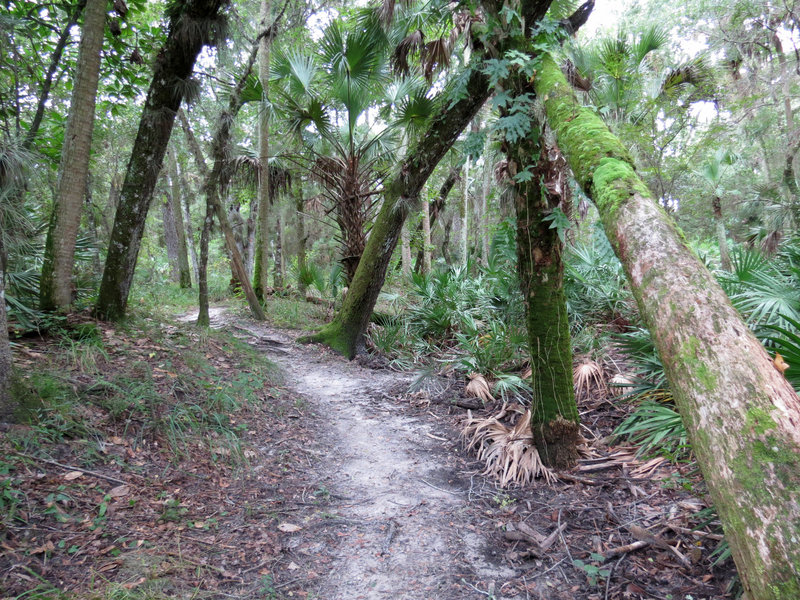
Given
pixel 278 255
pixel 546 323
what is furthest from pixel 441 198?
pixel 546 323

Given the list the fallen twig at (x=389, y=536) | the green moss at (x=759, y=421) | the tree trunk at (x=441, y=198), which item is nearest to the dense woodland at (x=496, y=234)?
the green moss at (x=759, y=421)

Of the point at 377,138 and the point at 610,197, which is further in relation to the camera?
the point at 377,138

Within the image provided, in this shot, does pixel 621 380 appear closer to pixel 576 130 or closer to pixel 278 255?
pixel 576 130

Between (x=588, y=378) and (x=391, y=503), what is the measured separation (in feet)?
9.19

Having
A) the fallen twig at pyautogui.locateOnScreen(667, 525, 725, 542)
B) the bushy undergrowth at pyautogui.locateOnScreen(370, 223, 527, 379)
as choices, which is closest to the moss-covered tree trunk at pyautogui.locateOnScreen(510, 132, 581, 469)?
the fallen twig at pyautogui.locateOnScreen(667, 525, 725, 542)

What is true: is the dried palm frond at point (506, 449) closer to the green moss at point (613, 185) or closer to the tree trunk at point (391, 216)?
the green moss at point (613, 185)

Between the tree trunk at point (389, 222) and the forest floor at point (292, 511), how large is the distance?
3.34 m

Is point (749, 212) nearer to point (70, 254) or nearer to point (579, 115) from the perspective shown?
point (579, 115)

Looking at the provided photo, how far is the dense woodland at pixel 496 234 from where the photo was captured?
1467 mm

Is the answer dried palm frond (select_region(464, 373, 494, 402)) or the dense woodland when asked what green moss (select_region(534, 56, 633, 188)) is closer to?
the dense woodland

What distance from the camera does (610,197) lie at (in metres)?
1.98

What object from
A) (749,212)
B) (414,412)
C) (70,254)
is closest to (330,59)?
(70,254)

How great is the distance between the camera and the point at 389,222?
7.45 meters

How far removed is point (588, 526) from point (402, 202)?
5580 millimetres
